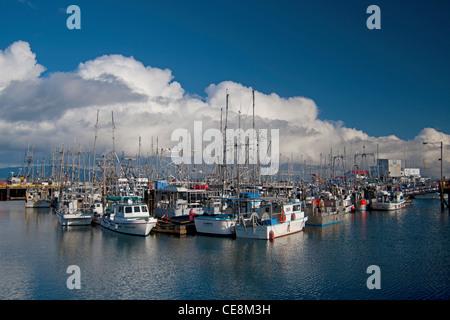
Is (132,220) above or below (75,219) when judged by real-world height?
above

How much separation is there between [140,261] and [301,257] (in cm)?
1437

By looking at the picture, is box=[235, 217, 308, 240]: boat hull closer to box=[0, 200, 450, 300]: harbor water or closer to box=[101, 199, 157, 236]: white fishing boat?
box=[0, 200, 450, 300]: harbor water

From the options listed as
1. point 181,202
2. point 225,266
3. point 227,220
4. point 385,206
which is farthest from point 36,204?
point 385,206

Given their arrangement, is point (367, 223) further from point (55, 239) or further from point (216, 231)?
point (55, 239)

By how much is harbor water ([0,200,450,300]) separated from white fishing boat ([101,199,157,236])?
115cm

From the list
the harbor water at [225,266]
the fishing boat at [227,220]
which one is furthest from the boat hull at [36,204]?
the fishing boat at [227,220]

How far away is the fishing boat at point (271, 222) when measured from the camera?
37.9 metres

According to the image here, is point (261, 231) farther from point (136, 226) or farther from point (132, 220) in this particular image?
point (132, 220)

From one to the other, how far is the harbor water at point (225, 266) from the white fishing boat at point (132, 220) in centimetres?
115

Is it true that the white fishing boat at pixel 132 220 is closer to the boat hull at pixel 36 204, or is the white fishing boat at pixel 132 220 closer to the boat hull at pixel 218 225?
the boat hull at pixel 218 225

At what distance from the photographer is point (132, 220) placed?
41.0 meters

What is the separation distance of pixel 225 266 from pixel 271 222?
12283mm
